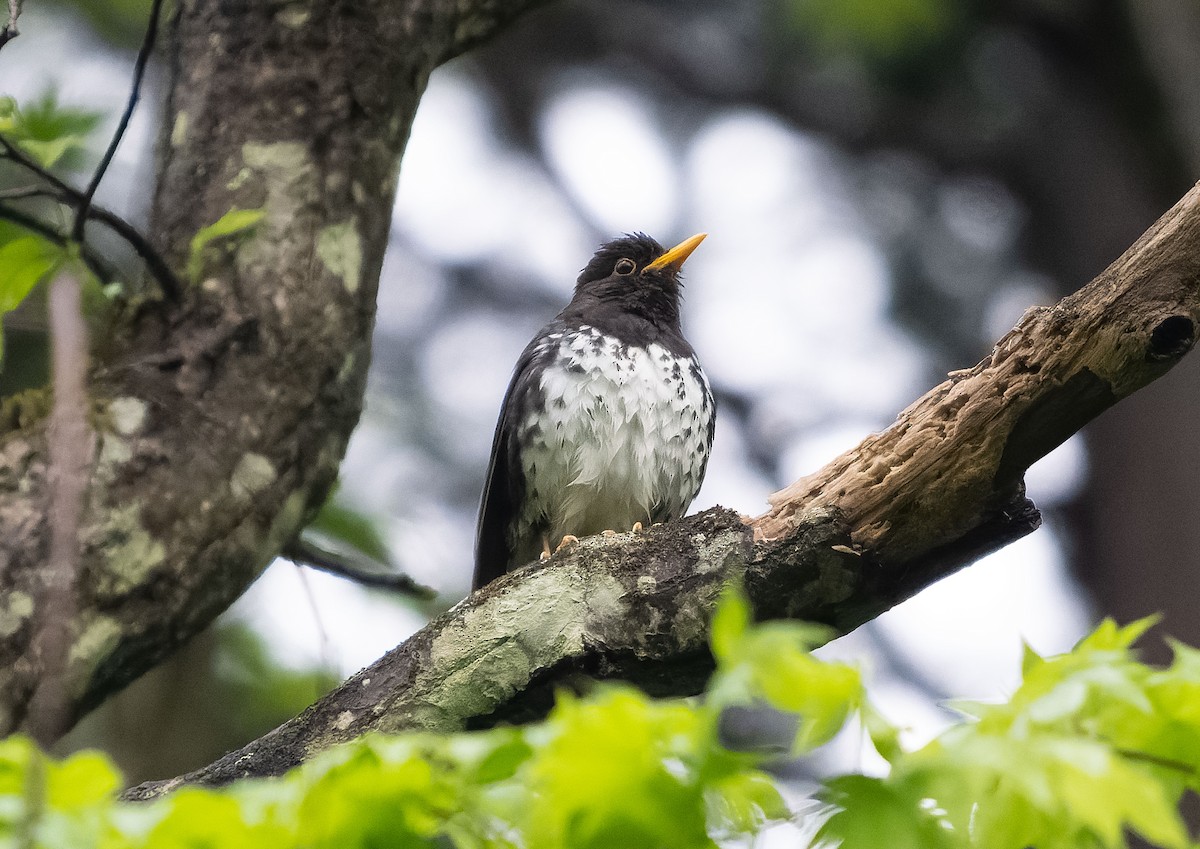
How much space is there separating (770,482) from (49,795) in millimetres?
6974

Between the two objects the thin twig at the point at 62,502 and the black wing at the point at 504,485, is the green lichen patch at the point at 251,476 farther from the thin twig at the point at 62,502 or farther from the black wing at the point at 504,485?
the black wing at the point at 504,485

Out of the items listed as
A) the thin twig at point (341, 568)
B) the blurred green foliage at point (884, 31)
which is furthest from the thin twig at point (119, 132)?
the blurred green foliage at point (884, 31)

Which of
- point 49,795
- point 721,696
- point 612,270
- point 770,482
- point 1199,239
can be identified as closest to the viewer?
point 721,696

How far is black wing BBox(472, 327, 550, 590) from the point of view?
4.77 metres

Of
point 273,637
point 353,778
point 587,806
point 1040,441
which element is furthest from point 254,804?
point 273,637

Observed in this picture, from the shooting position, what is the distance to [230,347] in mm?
2969

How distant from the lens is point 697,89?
8406 millimetres

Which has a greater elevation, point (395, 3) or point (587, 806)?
point (395, 3)

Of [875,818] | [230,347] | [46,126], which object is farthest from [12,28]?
[875,818]

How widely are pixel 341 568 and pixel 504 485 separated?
4.79ft

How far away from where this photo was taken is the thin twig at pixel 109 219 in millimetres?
2574

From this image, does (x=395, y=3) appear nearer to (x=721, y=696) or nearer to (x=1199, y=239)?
(x=1199, y=239)

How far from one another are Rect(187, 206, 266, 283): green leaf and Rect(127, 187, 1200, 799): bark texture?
3.43 feet

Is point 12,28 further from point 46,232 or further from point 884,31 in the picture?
point 884,31
